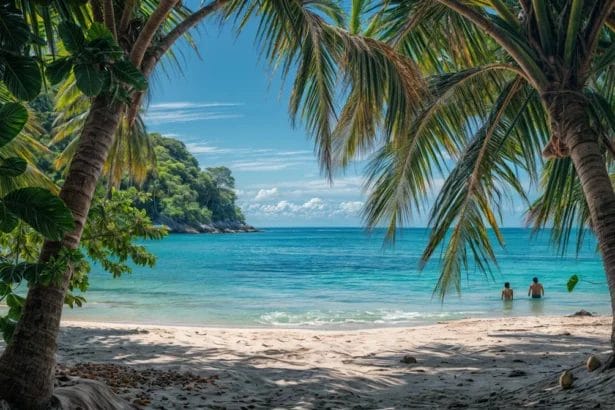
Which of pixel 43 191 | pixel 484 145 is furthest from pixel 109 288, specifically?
pixel 43 191

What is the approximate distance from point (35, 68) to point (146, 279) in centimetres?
2414

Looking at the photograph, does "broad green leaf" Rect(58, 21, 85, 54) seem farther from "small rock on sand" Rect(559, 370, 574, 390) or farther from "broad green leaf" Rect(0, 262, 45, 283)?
"small rock on sand" Rect(559, 370, 574, 390)

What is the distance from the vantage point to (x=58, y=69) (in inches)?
60.9

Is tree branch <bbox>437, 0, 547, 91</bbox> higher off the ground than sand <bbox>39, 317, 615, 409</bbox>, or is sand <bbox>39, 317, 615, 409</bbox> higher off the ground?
tree branch <bbox>437, 0, 547, 91</bbox>

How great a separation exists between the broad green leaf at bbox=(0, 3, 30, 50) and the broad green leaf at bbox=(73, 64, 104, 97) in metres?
0.31

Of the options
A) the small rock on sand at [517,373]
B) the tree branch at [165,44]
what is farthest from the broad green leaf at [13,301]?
the small rock on sand at [517,373]

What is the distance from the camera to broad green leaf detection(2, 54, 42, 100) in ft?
5.22

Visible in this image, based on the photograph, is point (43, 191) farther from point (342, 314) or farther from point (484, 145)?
point (342, 314)

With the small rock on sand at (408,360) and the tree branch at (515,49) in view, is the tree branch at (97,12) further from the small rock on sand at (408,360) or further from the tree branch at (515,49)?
the small rock on sand at (408,360)

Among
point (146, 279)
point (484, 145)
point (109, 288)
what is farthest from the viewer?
point (146, 279)

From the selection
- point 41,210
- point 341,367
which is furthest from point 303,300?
point 41,210

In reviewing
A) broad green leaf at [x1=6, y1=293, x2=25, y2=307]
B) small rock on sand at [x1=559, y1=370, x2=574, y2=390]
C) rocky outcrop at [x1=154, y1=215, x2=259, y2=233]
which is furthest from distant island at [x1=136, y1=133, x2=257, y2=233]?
broad green leaf at [x1=6, y1=293, x2=25, y2=307]

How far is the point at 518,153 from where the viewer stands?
6199 millimetres

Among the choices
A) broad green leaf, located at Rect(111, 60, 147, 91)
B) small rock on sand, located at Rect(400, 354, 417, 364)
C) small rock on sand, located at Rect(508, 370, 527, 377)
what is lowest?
small rock on sand, located at Rect(400, 354, 417, 364)
